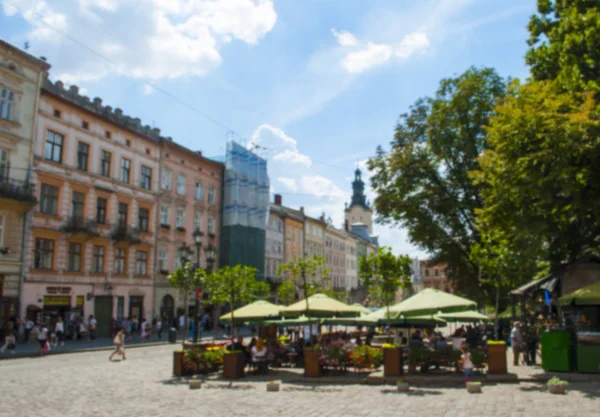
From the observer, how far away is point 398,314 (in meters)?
16.8

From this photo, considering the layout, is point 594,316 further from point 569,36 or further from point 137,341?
point 137,341

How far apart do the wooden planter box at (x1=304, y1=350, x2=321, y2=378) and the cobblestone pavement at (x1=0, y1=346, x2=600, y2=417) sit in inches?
46.8

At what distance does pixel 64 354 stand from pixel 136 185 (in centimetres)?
1674

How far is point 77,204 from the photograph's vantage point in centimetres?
3534

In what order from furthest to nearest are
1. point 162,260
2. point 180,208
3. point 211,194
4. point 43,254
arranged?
point 211,194
point 180,208
point 162,260
point 43,254

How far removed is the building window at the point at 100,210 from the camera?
121 ft

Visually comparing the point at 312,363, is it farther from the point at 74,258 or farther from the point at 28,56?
the point at 28,56

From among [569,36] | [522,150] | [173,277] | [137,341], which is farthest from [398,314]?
[137,341]

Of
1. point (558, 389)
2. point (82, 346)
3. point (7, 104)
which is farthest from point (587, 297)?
point (7, 104)

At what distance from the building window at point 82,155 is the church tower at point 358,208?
8697 centimetres

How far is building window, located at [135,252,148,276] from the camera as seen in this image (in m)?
40.1

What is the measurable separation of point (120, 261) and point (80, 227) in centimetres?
507

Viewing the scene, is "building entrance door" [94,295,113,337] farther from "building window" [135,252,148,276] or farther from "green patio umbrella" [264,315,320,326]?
"green patio umbrella" [264,315,320,326]

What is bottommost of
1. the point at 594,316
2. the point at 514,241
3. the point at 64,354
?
the point at 64,354
